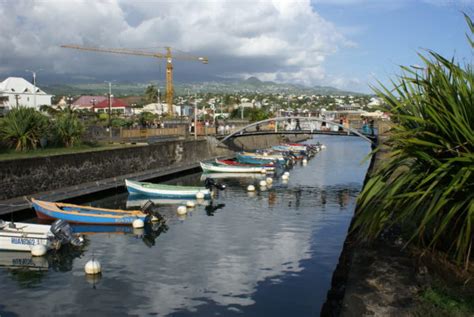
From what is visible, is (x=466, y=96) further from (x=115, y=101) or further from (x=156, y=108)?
(x=115, y=101)

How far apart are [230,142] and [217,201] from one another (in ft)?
123

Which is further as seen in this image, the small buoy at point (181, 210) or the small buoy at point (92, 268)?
the small buoy at point (181, 210)

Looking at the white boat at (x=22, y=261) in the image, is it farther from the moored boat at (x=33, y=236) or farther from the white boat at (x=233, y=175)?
the white boat at (x=233, y=175)

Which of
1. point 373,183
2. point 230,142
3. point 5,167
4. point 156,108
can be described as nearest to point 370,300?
point 373,183

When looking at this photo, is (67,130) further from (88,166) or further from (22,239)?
(22,239)

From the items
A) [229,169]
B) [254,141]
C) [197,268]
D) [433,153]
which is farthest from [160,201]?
[254,141]

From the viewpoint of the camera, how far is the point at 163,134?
201 feet

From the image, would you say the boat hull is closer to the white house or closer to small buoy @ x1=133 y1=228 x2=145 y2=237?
small buoy @ x1=133 y1=228 x2=145 y2=237

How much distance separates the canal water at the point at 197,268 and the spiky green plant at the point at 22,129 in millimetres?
7729

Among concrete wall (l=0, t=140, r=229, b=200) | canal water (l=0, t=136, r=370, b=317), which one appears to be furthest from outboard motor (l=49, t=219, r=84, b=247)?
concrete wall (l=0, t=140, r=229, b=200)

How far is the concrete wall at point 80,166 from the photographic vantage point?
28781 mm

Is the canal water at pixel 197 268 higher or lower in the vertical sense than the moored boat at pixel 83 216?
lower

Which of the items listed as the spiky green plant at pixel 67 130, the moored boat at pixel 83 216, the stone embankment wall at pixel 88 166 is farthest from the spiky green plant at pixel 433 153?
the spiky green plant at pixel 67 130

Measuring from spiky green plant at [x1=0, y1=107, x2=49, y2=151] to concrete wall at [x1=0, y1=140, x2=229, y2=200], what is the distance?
392 centimetres
